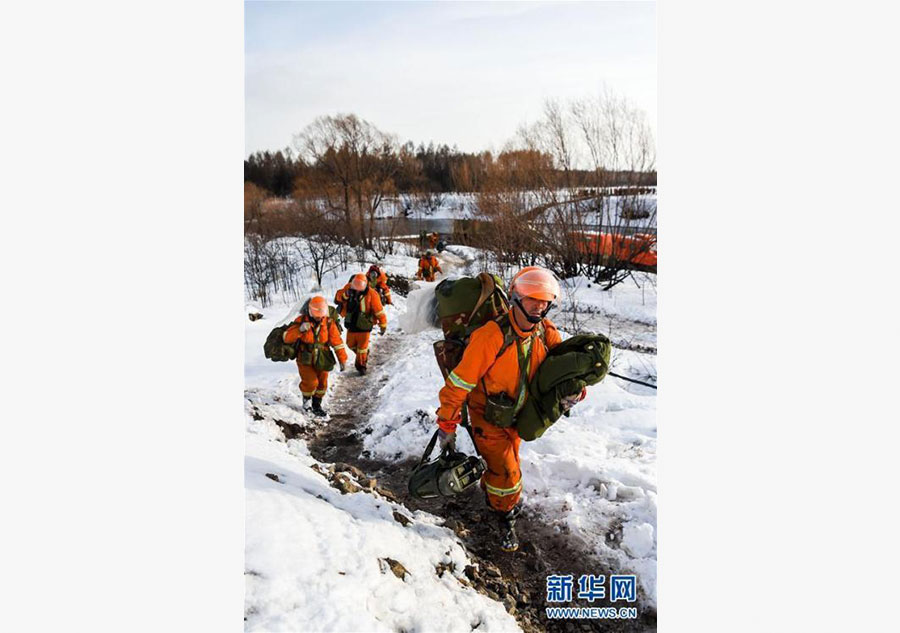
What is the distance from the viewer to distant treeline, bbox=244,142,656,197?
3150mm

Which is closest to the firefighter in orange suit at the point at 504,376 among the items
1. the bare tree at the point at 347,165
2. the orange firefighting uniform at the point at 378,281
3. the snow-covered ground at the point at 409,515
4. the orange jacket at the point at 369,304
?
the snow-covered ground at the point at 409,515

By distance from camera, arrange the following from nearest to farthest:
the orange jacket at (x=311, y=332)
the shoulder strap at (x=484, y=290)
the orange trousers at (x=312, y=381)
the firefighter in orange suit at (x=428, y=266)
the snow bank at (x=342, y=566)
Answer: the snow bank at (x=342, y=566) < the shoulder strap at (x=484, y=290) < the orange jacket at (x=311, y=332) < the orange trousers at (x=312, y=381) < the firefighter in orange suit at (x=428, y=266)

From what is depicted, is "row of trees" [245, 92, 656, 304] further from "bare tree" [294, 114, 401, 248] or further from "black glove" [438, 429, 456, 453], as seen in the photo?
Answer: "black glove" [438, 429, 456, 453]

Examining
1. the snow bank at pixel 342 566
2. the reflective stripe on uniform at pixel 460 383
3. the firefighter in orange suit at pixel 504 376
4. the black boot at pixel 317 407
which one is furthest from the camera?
the black boot at pixel 317 407

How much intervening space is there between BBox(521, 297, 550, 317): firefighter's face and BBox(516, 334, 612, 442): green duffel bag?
1.11ft

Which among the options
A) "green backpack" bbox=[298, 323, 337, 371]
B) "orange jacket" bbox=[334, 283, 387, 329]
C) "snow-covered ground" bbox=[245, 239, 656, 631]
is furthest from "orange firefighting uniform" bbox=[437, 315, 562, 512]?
"orange jacket" bbox=[334, 283, 387, 329]

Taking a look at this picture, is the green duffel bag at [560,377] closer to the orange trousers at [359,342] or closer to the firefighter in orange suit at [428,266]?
the orange trousers at [359,342]

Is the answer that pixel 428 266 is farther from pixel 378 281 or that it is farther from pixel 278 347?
pixel 278 347

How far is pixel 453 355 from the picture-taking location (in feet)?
10.9

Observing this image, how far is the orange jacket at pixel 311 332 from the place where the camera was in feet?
18.6

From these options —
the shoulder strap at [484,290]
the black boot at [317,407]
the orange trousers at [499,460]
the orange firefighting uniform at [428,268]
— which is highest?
the orange firefighting uniform at [428,268]

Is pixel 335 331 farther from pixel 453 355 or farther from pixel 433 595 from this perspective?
pixel 433 595

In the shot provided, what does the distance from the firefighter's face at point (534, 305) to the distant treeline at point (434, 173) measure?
64.3 inches

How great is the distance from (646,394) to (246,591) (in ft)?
13.8
